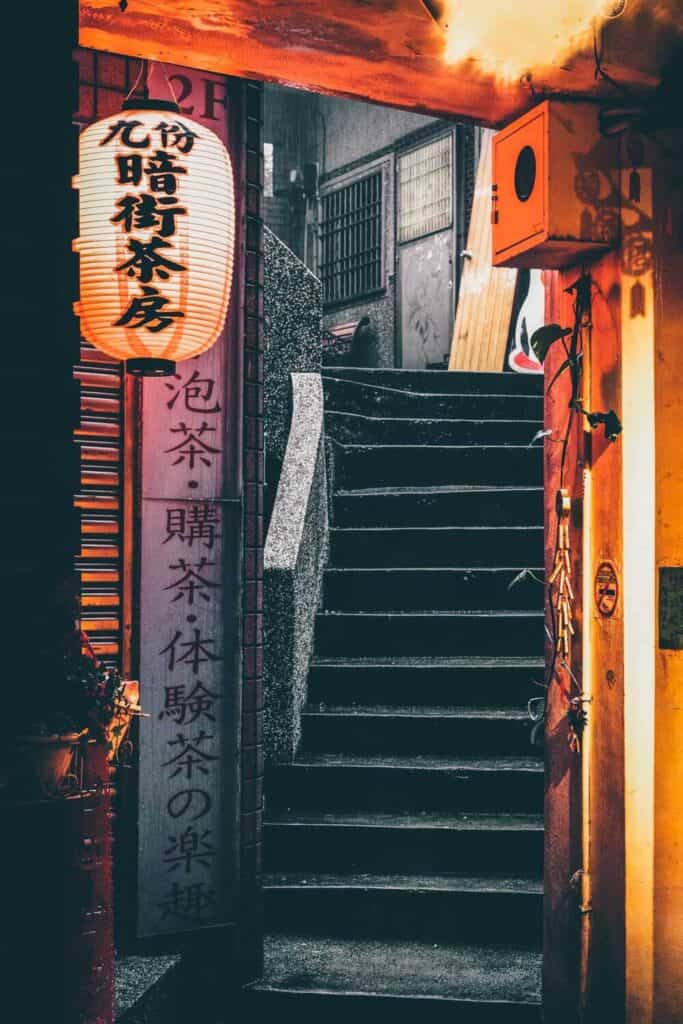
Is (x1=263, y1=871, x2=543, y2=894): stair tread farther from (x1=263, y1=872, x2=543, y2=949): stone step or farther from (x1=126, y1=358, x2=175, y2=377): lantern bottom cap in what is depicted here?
→ (x1=126, y1=358, x2=175, y2=377): lantern bottom cap

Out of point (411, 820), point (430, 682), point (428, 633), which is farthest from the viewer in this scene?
point (428, 633)

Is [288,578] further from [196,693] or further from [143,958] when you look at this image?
[143,958]

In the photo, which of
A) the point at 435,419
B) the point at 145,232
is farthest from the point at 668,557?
the point at 435,419

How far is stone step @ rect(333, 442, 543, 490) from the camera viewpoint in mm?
9414

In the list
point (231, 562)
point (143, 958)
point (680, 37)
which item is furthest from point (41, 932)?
point (680, 37)

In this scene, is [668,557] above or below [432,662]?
above

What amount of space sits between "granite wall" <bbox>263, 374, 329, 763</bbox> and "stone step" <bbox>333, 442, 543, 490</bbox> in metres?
0.74

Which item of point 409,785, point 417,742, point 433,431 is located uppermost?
point 433,431

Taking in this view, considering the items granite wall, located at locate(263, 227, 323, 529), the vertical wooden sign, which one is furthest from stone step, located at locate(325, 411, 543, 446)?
the vertical wooden sign

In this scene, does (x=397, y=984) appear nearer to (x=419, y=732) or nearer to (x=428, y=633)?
(x=419, y=732)

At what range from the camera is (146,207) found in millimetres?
4656

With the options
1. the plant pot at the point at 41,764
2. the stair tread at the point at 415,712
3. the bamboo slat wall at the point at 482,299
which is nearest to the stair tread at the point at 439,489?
the stair tread at the point at 415,712

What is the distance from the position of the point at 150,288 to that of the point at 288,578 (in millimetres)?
3070

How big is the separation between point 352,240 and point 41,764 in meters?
14.0
